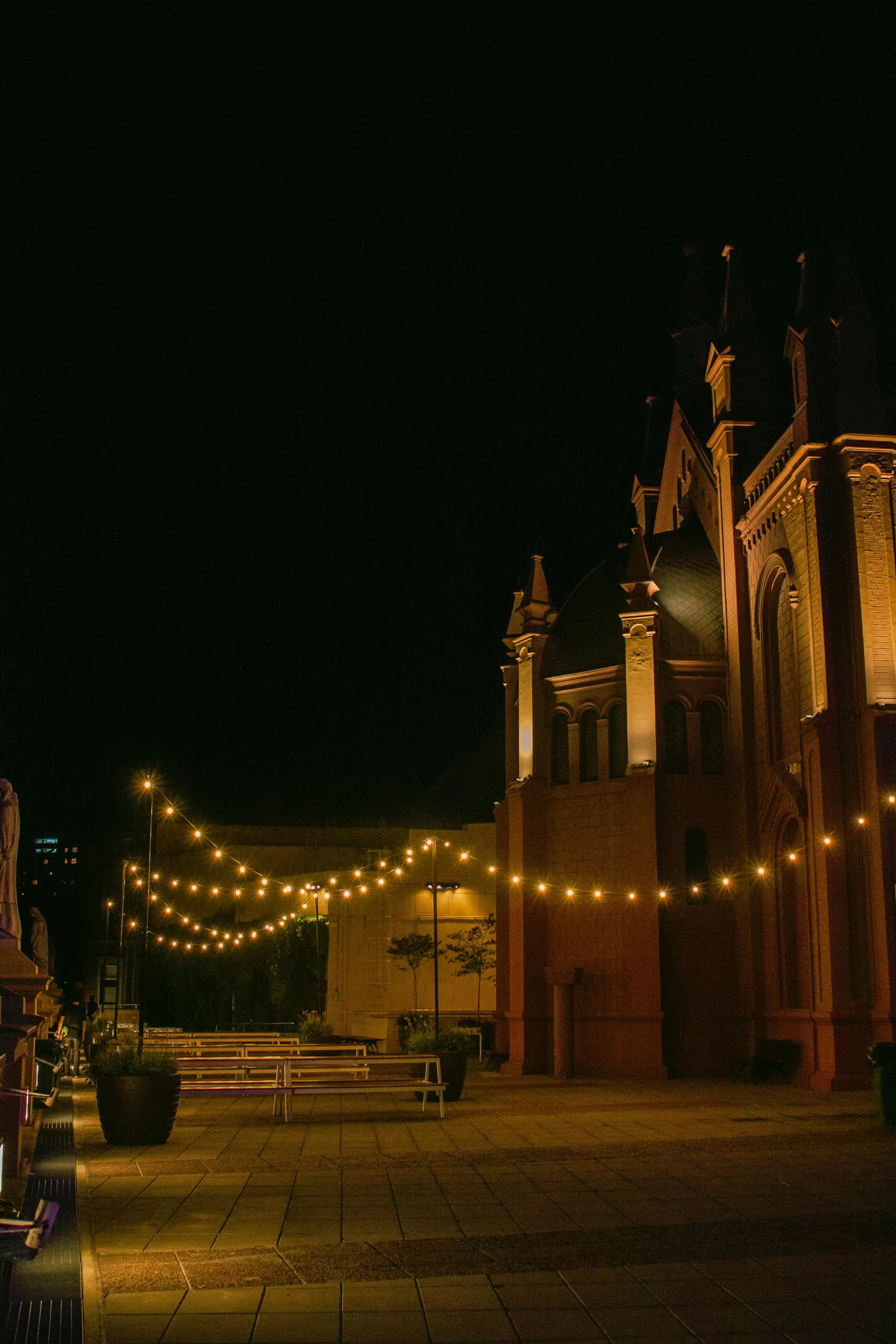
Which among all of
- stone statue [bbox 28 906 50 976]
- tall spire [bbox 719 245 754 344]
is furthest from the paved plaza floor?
tall spire [bbox 719 245 754 344]

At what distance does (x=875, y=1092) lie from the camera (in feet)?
56.6

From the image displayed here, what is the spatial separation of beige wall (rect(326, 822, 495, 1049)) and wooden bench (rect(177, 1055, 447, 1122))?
2058cm

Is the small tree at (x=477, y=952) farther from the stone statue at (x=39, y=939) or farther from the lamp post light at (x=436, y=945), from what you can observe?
the stone statue at (x=39, y=939)

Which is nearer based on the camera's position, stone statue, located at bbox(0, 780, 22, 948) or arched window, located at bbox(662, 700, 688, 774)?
stone statue, located at bbox(0, 780, 22, 948)

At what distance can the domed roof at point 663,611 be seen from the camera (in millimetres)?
32000

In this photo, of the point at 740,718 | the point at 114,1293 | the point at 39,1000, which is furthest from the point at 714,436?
the point at 114,1293

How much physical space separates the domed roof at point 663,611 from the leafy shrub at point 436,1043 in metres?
13.1

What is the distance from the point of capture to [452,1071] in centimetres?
2133

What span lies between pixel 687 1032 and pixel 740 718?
7.49 m

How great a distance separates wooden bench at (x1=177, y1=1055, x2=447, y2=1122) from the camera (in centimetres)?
1802

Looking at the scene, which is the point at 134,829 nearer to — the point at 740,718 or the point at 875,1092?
the point at 740,718

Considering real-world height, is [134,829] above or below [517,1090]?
above

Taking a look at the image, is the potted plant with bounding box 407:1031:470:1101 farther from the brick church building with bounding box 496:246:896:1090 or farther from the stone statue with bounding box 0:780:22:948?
the stone statue with bounding box 0:780:22:948

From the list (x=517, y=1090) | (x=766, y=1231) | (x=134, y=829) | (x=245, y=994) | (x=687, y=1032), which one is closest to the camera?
(x=766, y=1231)
